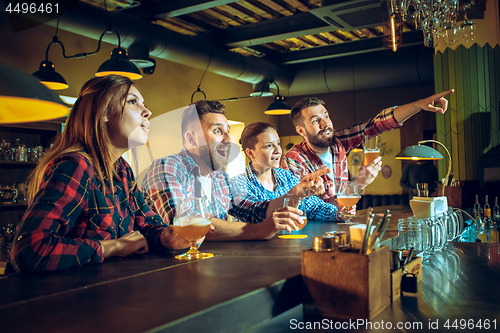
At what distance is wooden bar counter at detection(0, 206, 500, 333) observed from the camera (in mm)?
723

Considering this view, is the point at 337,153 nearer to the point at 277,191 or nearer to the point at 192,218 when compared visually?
the point at 277,191

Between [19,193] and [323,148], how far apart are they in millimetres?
3103

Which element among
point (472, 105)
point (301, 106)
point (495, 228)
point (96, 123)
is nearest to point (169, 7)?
point (301, 106)

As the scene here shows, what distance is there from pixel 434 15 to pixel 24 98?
2566 millimetres

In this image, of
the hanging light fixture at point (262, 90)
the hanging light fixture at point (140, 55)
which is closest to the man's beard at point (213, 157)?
the hanging light fixture at point (140, 55)

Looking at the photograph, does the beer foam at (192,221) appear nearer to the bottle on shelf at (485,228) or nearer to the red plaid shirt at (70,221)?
the red plaid shirt at (70,221)

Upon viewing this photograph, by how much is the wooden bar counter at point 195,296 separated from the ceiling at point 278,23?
3433 mm

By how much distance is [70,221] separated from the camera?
47.9 inches

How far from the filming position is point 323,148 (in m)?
3.07

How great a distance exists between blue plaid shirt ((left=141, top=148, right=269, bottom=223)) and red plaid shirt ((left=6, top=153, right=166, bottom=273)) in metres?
0.24

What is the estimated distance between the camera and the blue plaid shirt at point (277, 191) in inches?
90.2

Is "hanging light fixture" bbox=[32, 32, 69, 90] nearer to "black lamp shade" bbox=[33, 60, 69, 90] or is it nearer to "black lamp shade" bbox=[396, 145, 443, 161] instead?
"black lamp shade" bbox=[33, 60, 69, 90]

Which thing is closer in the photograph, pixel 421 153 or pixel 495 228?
pixel 421 153

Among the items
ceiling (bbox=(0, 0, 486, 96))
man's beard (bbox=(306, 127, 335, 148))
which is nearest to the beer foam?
man's beard (bbox=(306, 127, 335, 148))
